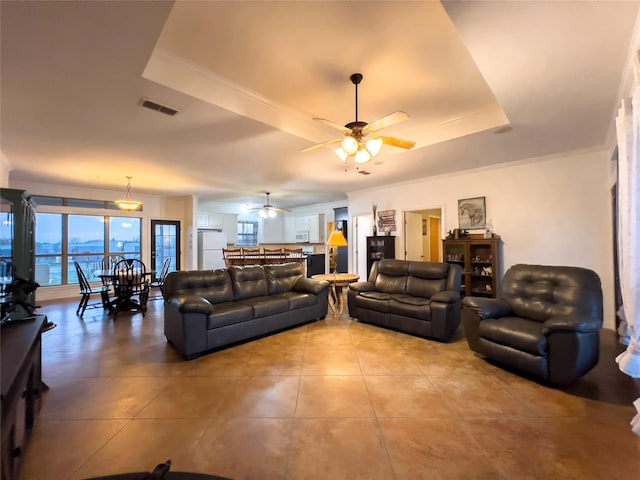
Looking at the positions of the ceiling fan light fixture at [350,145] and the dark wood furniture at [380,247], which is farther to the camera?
the dark wood furniture at [380,247]

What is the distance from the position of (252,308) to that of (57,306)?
472 cm

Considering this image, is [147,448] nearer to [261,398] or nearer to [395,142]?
[261,398]

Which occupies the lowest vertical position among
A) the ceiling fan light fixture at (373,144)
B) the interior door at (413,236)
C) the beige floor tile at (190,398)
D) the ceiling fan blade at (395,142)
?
the beige floor tile at (190,398)

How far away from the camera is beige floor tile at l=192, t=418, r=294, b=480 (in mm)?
1589

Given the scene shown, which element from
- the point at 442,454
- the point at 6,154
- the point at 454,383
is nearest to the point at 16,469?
the point at 442,454

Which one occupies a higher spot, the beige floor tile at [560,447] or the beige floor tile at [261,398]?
the beige floor tile at [261,398]

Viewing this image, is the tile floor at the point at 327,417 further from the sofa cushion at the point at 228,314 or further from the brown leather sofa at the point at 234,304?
the sofa cushion at the point at 228,314

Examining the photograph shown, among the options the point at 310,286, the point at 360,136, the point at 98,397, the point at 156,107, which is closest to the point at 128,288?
the point at 98,397

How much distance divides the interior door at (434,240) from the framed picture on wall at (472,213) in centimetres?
199

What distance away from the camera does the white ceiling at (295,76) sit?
5.90 feet

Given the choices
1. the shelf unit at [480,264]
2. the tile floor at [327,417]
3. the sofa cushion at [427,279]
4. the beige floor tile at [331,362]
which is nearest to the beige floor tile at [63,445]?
the tile floor at [327,417]

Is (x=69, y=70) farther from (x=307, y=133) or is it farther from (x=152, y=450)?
(x=152, y=450)

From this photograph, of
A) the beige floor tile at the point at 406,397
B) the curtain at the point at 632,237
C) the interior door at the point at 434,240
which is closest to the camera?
the curtain at the point at 632,237

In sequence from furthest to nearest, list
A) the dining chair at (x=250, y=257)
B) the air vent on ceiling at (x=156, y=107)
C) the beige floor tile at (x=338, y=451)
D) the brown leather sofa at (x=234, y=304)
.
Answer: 1. the dining chair at (x=250, y=257)
2. the brown leather sofa at (x=234, y=304)
3. the air vent on ceiling at (x=156, y=107)
4. the beige floor tile at (x=338, y=451)
